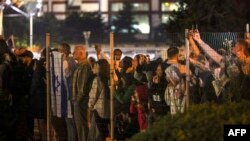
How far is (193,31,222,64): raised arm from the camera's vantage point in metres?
10.1

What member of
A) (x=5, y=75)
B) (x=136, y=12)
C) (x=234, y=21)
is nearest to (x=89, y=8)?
(x=136, y=12)

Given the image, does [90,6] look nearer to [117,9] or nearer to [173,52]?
[117,9]

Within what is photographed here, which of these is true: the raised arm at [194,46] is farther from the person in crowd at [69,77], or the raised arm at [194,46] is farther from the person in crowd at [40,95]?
the person in crowd at [40,95]

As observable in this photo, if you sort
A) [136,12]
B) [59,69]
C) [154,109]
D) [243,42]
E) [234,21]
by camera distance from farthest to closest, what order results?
1. [136,12]
2. [234,21]
3. [59,69]
4. [154,109]
5. [243,42]

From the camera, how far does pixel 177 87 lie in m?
10.2

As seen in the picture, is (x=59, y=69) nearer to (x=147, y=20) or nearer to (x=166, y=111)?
(x=166, y=111)

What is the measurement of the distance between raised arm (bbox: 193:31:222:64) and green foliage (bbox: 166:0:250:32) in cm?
1211

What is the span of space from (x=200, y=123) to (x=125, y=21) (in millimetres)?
53538

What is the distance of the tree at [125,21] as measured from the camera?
5788 cm

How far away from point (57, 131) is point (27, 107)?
683mm

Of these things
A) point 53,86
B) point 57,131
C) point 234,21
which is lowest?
point 57,131
